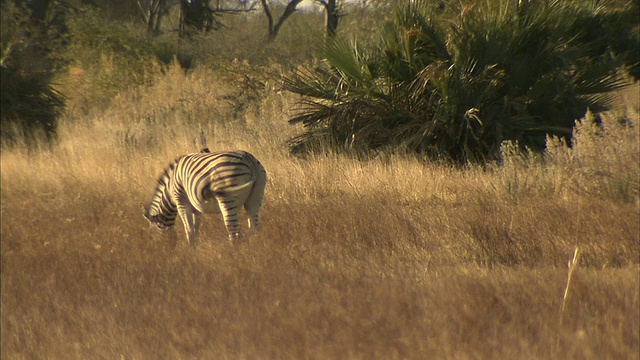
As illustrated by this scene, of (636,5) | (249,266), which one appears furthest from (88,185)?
(636,5)

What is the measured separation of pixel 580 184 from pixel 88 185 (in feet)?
20.9

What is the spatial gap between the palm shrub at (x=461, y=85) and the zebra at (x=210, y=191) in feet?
12.7

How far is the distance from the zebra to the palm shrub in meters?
3.87

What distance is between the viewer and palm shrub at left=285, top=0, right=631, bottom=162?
10.9 m

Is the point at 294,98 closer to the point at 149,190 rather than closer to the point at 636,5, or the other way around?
the point at 149,190

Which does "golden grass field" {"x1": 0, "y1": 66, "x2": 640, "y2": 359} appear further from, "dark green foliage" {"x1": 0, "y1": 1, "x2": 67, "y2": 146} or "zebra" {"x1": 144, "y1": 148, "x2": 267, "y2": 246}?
"dark green foliage" {"x1": 0, "y1": 1, "x2": 67, "y2": 146}

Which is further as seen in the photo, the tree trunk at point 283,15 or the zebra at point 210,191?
the tree trunk at point 283,15

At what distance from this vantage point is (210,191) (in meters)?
7.20

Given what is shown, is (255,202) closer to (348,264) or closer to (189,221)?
(189,221)

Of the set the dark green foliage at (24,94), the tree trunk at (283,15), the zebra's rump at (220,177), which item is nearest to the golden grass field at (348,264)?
the zebra's rump at (220,177)

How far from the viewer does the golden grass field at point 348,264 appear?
180 inches

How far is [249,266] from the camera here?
6.17 m

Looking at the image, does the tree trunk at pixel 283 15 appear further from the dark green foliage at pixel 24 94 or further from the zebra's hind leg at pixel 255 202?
the zebra's hind leg at pixel 255 202

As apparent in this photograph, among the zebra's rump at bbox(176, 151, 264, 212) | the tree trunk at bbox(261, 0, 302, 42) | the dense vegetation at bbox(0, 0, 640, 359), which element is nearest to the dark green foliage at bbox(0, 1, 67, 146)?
the dense vegetation at bbox(0, 0, 640, 359)
